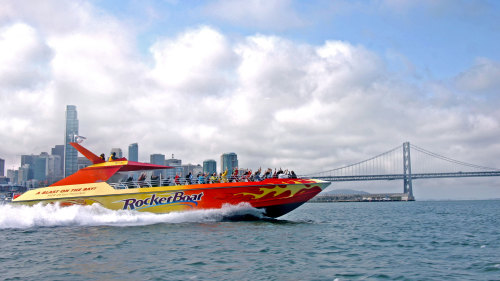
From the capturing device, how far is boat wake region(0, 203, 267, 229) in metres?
20.2

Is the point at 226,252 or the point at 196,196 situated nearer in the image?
the point at 226,252

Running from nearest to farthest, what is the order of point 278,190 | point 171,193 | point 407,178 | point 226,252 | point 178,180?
point 226,252 → point 171,193 → point 278,190 → point 178,180 → point 407,178

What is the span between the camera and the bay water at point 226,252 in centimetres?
970

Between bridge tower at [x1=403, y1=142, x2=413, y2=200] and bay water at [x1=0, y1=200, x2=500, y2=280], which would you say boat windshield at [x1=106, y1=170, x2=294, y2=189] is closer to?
bay water at [x1=0, y1=200, x2=500, y2=280]

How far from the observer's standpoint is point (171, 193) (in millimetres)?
20578

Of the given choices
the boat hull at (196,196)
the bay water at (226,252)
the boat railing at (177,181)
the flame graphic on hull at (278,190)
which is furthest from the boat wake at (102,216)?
the boat railing at (177,181)

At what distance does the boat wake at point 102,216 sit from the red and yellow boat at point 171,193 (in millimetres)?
256

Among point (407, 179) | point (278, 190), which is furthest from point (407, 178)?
point (278, 190)

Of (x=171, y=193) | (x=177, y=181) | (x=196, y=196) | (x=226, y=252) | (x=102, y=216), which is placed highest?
(x=177, y=181)

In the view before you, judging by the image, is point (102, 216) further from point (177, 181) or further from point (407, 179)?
point (407, 179)

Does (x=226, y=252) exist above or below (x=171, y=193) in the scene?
below

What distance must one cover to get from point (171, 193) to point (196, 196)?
4.04ft

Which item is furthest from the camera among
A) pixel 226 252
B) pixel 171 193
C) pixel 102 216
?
pixel 171 193

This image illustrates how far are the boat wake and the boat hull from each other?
247mm
